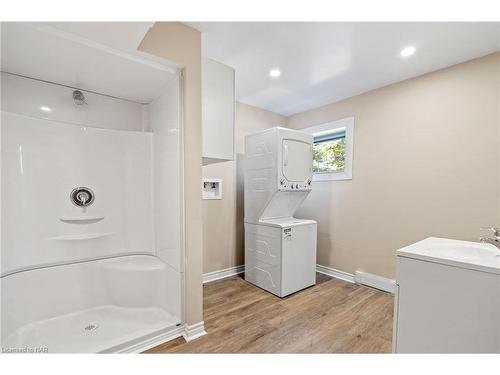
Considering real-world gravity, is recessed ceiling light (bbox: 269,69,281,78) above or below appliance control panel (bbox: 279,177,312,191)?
above

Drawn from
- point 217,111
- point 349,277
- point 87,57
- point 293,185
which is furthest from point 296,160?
point 87,57

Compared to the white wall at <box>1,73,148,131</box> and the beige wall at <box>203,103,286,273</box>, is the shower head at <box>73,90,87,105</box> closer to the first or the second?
the white wall at <box>1,73,148,131</box>

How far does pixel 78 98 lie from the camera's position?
Result: 6.42 ft

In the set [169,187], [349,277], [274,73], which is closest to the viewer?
[169,187]

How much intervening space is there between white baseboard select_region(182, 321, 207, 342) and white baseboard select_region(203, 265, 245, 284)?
3.55ft

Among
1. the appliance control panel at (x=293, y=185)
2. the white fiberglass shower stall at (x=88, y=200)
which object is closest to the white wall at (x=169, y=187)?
the white fiberglass shower stall at (x=88, y=200)

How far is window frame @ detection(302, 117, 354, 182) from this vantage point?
2.87m

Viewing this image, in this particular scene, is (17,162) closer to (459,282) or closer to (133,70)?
(133,70)

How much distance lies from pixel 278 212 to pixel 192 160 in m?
1.43

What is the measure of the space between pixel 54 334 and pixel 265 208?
6.87ft

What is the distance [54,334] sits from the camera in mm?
1654

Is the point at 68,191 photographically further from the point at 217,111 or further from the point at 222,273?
the point at 222,273

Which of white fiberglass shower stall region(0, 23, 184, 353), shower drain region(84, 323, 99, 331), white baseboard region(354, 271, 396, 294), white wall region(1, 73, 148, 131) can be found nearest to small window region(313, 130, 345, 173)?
white baseboard region(354, 271, 396, 294)

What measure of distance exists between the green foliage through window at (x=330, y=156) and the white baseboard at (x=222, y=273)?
6.06 feet
